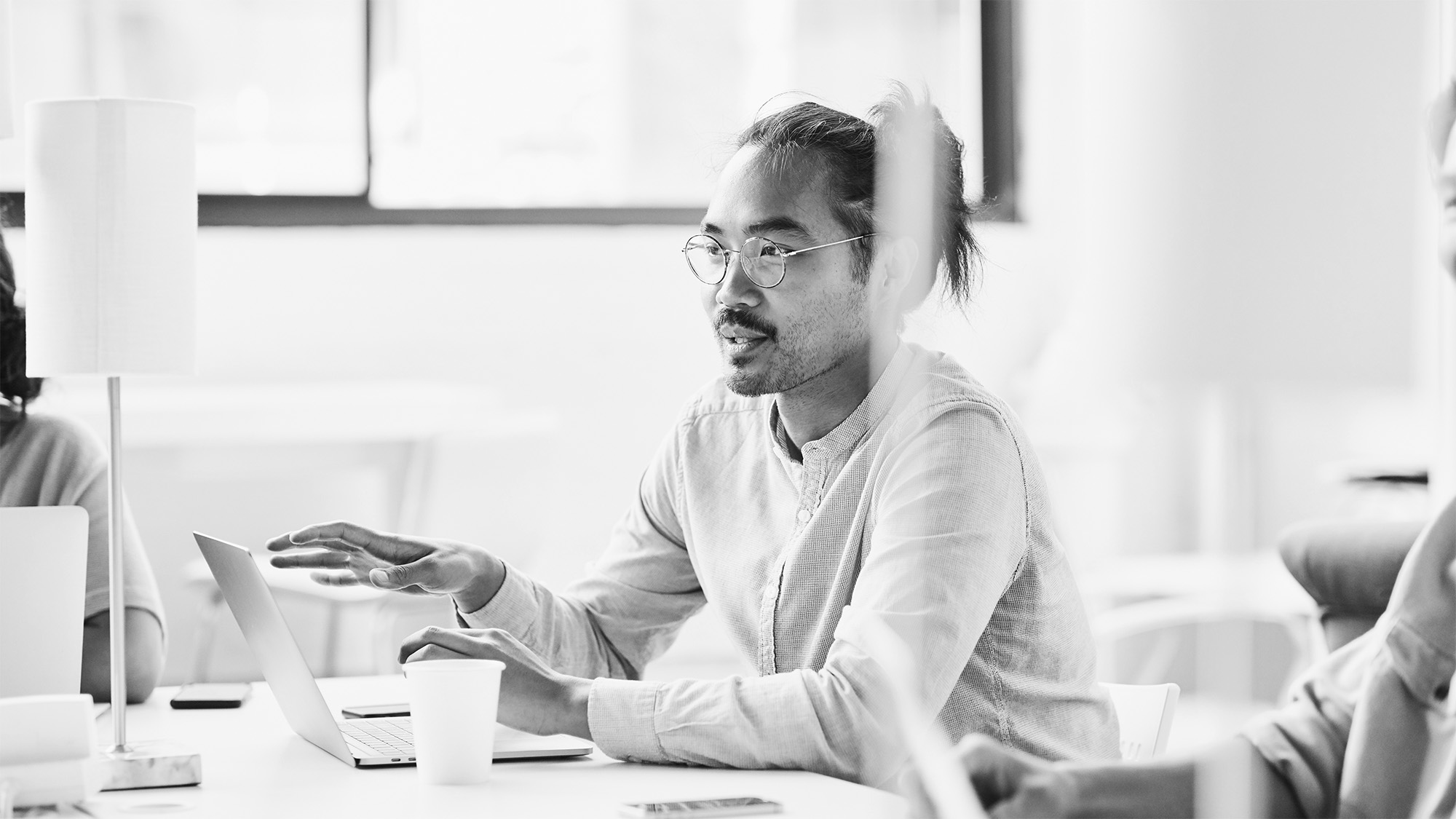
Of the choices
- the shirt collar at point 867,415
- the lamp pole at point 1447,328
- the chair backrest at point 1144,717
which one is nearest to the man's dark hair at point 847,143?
the shirt collar at point 867,415

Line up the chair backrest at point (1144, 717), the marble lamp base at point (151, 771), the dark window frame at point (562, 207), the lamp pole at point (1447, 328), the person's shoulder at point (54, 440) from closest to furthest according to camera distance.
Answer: the lamp pole at point (1447, 328) < the marble lamp base at point (151, 771) < the chair backrest at point (1144, 717) < the person's shoulder at point (54, 440) < the dark window frame at point (562, 207)

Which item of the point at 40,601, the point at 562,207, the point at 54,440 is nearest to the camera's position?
the point at 40,601

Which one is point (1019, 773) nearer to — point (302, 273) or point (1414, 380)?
point (1414, 380)

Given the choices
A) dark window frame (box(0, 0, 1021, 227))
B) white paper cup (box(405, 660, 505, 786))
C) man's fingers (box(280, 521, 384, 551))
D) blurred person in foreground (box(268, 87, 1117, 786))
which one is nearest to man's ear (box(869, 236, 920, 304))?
blurred person in foreground (box(268, 87, 1117, 786))

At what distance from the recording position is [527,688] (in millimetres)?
1274

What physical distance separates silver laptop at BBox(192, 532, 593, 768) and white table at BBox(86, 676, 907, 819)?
13mm

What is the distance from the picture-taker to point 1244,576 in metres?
0.57

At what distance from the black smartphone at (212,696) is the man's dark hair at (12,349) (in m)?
0.45

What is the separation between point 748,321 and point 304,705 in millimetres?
599

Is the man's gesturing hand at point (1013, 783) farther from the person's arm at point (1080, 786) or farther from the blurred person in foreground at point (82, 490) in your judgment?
the blurred person in foreground at point (82, 490)

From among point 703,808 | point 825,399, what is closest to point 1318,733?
point 703,808

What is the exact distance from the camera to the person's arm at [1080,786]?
2.93 feet

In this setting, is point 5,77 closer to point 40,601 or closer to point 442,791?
point 40,601

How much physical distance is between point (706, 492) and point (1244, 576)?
1.13 meters
